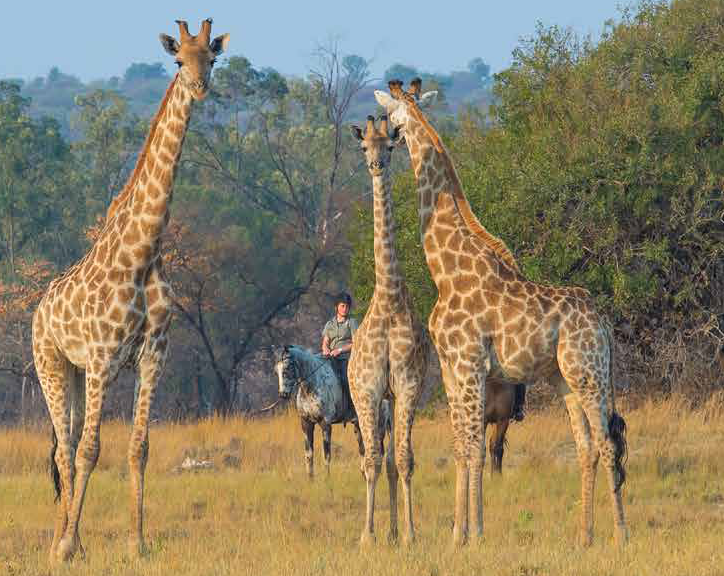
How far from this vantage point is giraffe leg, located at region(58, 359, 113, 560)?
10.0 meters

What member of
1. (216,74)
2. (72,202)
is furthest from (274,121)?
(72,202)

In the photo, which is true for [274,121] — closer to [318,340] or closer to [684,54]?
[318,340]

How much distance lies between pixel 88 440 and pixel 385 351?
2.63 m

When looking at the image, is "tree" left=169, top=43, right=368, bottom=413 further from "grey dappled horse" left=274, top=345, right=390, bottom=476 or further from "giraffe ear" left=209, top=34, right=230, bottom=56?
"giraffe ear" left=209, top=34, right=230, bottom=56

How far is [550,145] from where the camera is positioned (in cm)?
2041

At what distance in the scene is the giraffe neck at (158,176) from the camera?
1034 cm

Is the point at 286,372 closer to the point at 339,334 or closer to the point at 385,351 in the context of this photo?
the point at 339,334

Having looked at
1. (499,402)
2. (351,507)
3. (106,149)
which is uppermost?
(106,149)

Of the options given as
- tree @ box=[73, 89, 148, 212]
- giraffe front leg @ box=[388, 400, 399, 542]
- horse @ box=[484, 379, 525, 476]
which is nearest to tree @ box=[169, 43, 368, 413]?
tree @ box=[73, 89, 148, 212]

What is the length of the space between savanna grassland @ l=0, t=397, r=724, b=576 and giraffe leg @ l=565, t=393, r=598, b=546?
0.16m

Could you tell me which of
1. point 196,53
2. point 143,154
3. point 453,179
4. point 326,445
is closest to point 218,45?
point 196,53

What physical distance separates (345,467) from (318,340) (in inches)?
707

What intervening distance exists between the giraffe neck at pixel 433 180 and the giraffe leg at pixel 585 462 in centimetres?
190

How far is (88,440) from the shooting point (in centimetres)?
1009
